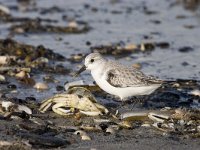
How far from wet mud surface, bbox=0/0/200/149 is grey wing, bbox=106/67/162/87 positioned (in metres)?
0.35

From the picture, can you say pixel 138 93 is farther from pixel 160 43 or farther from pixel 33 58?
pixel 160 43

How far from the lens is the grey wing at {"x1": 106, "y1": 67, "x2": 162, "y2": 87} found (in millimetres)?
8203

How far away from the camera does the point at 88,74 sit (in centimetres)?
1087

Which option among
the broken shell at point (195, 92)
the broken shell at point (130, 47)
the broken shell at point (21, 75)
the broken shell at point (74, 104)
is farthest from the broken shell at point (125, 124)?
the broken shell at point (130, 47)

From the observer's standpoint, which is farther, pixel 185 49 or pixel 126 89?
pixel 185 49

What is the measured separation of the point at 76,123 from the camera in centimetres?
756

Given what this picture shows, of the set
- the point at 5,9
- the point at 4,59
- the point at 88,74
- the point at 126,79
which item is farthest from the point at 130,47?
the point at 126,79

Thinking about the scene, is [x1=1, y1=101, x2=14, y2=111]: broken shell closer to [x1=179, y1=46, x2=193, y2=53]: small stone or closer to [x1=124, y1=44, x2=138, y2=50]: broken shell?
[x1=124, y1=44, x2=138, y2=50]: broken shell

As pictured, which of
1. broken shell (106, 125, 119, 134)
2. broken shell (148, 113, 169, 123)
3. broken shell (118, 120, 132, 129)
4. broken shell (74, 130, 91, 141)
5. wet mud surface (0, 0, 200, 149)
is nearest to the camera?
broken shell (74, 130, 91, 141)

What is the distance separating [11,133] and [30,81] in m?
3.24

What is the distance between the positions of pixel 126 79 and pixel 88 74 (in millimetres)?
2680

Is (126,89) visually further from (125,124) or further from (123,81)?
(125,124)

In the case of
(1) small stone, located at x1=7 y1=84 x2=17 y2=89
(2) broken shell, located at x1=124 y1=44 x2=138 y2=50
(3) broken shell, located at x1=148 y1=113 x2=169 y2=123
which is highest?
(1) small stone, located at x1=7 y1=84 x2=17 y2=89

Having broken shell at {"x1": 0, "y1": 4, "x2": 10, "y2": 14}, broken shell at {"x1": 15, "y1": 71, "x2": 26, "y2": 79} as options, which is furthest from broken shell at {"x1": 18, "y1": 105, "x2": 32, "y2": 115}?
broken shell at {"x1": 0, "y1": 4, "x2": 10, "y2": 14}
